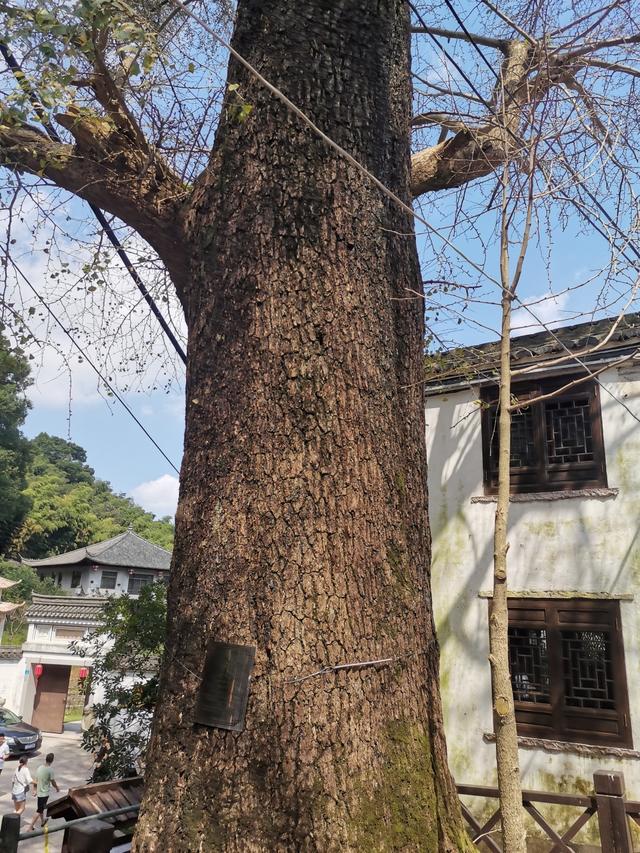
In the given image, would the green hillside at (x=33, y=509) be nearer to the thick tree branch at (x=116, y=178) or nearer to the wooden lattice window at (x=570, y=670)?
the wooden lattice window at (x=570, y=670)

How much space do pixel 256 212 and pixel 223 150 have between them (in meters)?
0.46

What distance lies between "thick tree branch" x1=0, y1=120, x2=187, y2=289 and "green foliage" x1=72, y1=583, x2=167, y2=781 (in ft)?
12.9

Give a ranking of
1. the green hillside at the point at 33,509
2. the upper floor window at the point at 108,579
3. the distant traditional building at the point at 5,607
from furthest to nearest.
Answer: the green hillside at the point at 33,509 → the upper floor window at the point at 108,579 → the distant traditional building at the point at 5,607

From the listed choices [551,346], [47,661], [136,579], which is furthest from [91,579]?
[551,346]

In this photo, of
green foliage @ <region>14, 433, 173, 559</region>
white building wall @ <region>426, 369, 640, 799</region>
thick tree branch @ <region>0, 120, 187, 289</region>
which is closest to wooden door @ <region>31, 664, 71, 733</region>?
green foliage @ <region>14, 433, 173, 559</region>

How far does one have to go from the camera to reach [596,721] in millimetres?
7363

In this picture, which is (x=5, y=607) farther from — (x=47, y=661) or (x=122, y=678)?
(x=122, y=678)

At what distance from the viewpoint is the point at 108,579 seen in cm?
3253

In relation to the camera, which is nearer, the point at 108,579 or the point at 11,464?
the point at 108,579

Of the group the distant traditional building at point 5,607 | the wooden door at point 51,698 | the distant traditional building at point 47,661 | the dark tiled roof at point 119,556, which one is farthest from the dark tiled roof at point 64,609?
the dark tiled roof at point 119,556

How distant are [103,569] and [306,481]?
3255cm

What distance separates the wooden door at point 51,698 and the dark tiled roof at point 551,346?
22622 mm

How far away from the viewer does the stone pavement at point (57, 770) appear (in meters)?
10.2

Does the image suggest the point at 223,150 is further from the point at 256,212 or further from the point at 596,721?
the point at 596,721
